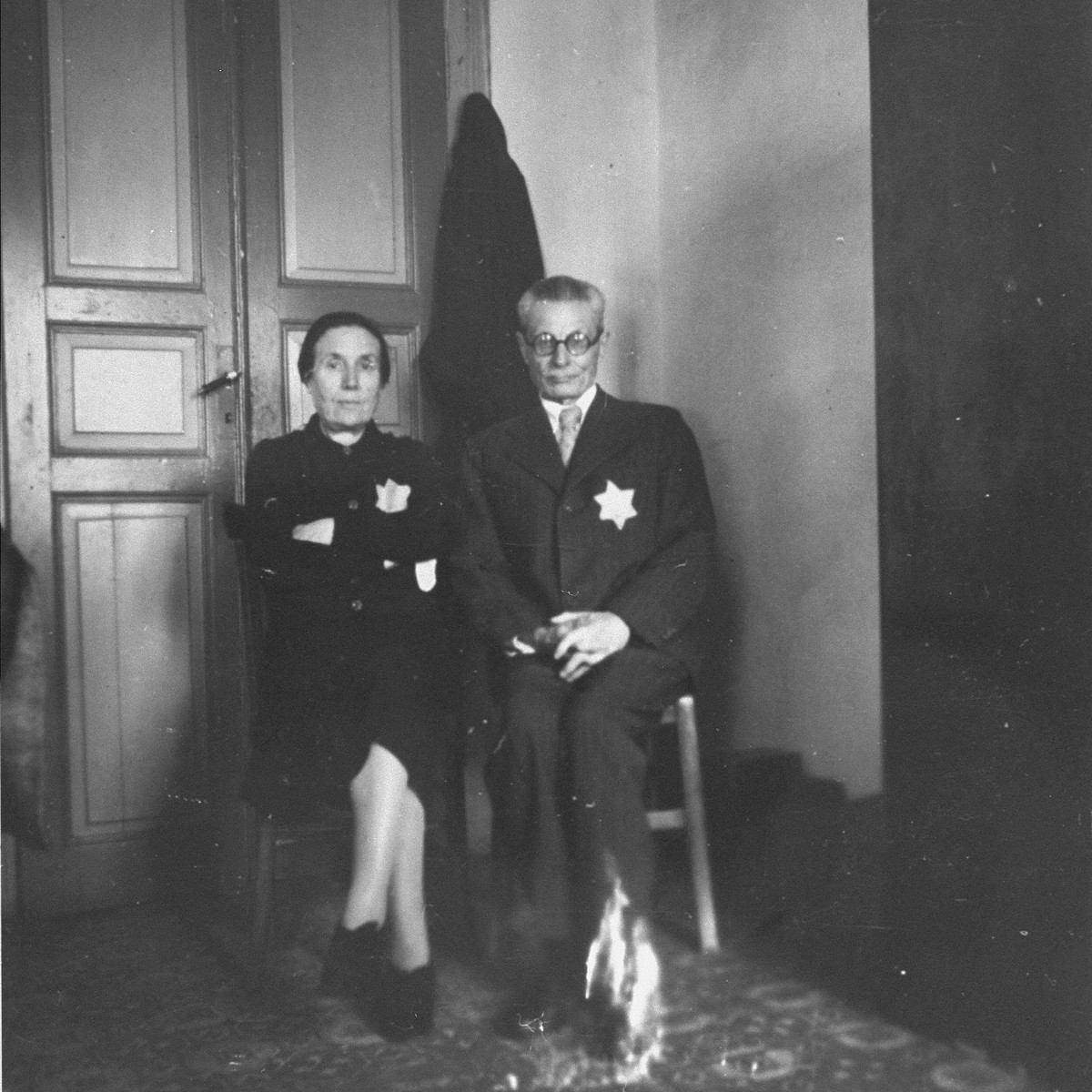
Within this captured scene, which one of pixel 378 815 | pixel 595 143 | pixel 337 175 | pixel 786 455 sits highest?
pixel 595 143

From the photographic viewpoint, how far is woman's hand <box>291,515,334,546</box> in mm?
1584

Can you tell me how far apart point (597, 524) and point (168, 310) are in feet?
2.28

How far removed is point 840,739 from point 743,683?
179 millimetres

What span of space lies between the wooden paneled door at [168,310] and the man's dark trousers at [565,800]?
0.41 m

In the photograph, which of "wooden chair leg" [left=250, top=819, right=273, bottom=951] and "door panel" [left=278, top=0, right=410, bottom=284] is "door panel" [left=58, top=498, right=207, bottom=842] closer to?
"wooden chair leg" [left=250, top=819, right=273, bottom=951]

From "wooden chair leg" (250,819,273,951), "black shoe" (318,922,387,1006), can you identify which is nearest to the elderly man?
"black shoe" (318,922,387,1006)

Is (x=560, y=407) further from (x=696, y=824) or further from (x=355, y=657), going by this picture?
(x=696, y=824)

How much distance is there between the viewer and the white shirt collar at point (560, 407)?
5.71ft

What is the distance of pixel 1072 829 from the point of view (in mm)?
1460

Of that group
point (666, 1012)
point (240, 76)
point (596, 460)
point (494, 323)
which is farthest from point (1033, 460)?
point (240, 76)

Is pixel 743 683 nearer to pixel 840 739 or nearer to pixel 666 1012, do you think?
pixel 840 739

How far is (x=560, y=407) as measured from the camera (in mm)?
1742

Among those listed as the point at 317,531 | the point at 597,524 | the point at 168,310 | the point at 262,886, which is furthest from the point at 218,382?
the point at 262,886

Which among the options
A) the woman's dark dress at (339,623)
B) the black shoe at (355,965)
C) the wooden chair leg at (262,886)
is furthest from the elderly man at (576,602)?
the wooden chair leg at (262,886)
